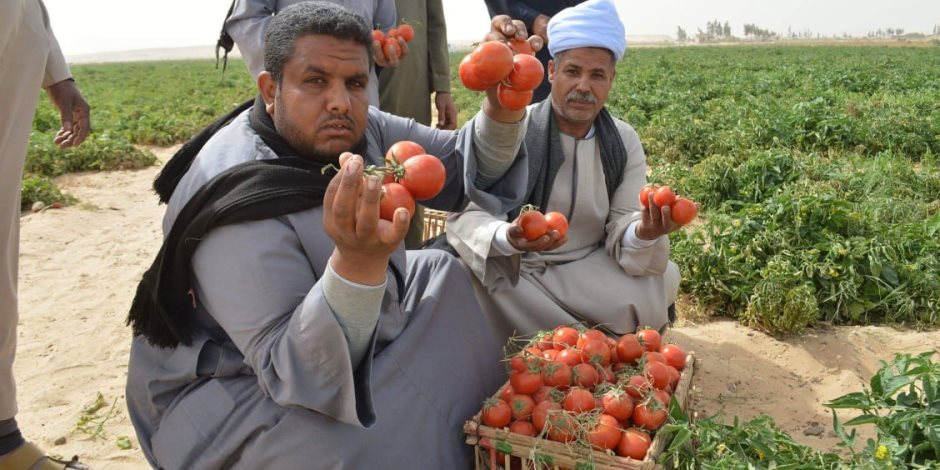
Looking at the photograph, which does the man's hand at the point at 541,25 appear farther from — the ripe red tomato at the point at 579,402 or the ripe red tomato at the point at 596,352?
the ripe red tomato at the point at 579,402

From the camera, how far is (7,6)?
2332 millimetres

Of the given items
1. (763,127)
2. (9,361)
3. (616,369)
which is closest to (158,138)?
(763,127)

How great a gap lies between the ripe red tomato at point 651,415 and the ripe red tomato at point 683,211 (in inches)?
34.0

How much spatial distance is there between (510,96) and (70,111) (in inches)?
69.7

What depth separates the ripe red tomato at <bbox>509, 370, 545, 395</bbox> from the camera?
7.72 feet

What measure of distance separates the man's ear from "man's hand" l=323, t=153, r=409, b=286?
28.1 inches

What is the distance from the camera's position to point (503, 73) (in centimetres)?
248

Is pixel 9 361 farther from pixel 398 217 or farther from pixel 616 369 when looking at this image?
pixel 616 369

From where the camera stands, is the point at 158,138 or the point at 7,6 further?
the point at 158,138

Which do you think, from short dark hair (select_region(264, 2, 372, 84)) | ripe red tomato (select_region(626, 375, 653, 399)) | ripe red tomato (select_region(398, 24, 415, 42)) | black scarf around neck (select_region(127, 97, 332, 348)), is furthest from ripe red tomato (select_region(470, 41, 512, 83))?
ripe red tomato (select_region(398, 24, 415, 42))

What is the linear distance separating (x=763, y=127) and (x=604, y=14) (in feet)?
18.3

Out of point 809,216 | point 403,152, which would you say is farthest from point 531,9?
point 403,152

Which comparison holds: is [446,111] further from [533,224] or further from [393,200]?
[393,200]

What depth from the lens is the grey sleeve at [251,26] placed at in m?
3.27
